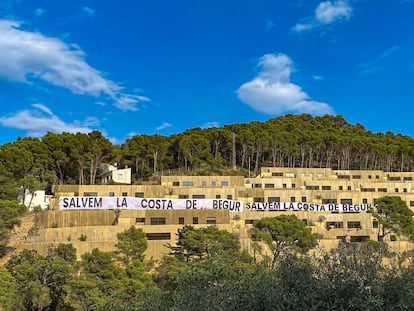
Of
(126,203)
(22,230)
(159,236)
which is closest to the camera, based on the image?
(22,230)

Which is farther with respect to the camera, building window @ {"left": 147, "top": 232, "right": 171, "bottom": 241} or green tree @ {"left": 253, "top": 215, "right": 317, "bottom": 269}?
building window @ {"left": 147, "top": 232, "right": 171, "bottom": 241}

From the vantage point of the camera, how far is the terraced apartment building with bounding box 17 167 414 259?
3609cm

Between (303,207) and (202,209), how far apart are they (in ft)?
41.5

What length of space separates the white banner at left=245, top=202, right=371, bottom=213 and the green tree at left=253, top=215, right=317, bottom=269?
27.3 feet

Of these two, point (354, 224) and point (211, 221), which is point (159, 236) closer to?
point (211, 221)

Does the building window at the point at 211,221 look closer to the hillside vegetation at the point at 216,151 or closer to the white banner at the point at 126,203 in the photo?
the white banner at the point at 126,203

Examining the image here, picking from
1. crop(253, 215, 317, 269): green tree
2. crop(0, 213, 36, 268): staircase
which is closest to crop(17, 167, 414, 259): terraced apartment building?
crop(0, 213, 36, 268): staircase

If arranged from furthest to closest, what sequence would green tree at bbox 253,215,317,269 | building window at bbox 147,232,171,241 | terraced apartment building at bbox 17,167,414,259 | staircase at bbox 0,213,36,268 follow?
building window at bbox 147,232,171,241, green tree at bbox 253,215,317,269, staircase at bbox 0,213,36,268, terraced apartment building at bbox 17,167,414,259

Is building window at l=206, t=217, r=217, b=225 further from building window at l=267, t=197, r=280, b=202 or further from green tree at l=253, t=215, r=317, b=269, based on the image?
building window at l=267, t=197, r=280, b=202

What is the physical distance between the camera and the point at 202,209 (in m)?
41.4

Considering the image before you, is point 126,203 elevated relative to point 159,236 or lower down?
elevated

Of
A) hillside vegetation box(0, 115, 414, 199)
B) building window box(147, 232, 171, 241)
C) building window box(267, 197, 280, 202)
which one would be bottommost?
building window box(147, 232, 171, 241)

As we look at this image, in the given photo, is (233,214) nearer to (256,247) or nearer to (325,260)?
(256,247)

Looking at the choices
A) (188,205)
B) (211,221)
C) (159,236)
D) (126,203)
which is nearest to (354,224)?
(211,221)
